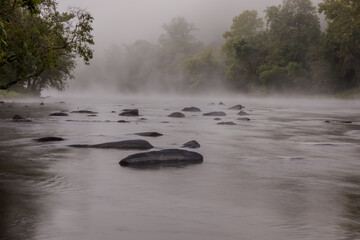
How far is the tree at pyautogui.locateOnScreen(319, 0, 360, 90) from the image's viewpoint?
201ft

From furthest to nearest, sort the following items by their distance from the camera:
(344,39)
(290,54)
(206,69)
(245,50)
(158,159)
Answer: (206,69) → (245,50) → (290,54) → (344,39) → (158,159)

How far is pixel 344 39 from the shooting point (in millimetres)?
63719

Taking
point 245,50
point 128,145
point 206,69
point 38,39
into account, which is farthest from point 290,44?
point 128,145

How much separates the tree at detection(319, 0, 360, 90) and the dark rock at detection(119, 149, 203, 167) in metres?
50.7

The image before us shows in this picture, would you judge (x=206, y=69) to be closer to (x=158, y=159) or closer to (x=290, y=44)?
(x=290, y=44)

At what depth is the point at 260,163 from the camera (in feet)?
36.9

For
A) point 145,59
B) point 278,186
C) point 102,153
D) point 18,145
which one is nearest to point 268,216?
point 278,186

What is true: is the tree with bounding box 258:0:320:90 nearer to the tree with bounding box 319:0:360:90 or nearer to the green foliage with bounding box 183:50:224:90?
the tree with bounding box 319:0:360:90

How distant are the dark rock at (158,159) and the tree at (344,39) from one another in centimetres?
5070

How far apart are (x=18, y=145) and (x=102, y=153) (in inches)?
132

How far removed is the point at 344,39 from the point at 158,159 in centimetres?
5919

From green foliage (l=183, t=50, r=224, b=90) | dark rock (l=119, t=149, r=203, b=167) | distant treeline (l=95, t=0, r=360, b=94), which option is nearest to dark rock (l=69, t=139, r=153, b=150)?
dark rock (l=119, t=149, r=203, b=167)

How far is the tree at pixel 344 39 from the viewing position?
61312 millimetres

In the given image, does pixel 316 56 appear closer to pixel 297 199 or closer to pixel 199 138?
pixel 199 138
